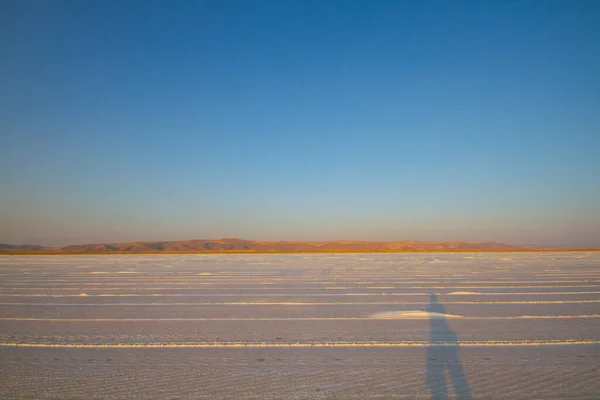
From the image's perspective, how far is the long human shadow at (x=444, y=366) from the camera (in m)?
4.49

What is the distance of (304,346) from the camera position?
620cm

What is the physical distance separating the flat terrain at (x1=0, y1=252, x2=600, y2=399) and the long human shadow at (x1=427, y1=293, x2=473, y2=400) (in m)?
0.02

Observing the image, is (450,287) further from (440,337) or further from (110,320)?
(110,320)

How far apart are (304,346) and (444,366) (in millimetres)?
1960

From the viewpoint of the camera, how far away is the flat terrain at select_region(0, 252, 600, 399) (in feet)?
15.2

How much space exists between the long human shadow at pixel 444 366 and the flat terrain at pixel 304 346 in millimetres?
18

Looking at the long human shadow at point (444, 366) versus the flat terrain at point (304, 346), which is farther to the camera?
the flat terrain at point (304, 346)

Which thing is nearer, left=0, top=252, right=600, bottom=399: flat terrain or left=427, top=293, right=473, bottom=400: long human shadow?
left=427, top=293, right=473, bottom=400: long human shadow

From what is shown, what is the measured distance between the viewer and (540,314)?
27.6 ft

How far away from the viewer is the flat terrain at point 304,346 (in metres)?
4.64

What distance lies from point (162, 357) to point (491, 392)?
161 inches

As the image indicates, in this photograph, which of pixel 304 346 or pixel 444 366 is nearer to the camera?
pixel 444 366

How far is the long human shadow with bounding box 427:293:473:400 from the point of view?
4.49 metres

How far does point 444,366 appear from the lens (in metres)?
5.27
